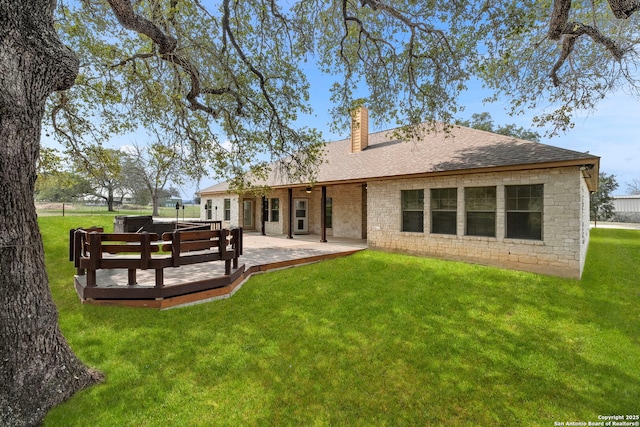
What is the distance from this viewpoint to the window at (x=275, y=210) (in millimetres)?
17047

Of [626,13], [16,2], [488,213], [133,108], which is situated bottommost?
[488,213]

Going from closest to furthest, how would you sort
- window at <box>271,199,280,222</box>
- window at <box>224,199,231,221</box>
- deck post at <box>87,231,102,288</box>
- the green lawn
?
deck post at <box>87,231,102,288</box>
window at <box>271,199,280,222</box>
window at <box>224,199,231,221</box>
the green lawn

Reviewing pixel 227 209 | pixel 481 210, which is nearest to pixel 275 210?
pixel 227 209

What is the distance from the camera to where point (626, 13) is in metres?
5.62

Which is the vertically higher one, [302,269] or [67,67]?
[67,67]

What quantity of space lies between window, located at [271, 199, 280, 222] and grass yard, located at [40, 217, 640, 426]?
33.4 feet

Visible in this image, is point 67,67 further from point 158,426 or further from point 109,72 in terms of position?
point 109,72

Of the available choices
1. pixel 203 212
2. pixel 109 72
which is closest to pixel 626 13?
pixel 109 72

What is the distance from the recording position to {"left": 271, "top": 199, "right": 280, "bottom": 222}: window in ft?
55.9

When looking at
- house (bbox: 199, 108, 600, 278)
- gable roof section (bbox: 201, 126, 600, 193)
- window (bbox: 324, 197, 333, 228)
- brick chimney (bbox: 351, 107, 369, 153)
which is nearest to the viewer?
house (bbox: 199, 108, 600, 278)

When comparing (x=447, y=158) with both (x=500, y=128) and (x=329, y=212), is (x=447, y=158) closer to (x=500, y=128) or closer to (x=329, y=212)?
(x=329, y=212)

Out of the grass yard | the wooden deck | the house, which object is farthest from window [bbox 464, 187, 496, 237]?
the wooden deck

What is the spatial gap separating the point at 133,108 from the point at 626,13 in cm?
1255

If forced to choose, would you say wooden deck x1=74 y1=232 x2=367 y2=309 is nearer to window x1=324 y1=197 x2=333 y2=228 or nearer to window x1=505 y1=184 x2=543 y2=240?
window x1=505 y1=184 x2=543 y2=240
